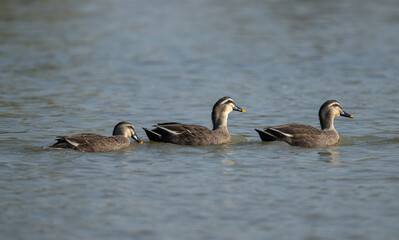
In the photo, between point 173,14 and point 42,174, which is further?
point 173,14

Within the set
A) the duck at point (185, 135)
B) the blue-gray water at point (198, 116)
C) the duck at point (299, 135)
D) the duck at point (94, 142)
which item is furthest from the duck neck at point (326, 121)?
the duck at point (94, 142)

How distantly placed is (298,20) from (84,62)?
12970 millimetres

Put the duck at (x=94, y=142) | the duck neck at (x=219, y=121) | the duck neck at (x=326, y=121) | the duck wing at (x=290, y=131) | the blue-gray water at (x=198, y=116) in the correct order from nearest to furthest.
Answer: the blue-gray water at (x=198, y=116), the duck at (x=94, y=142), the duck wing at (x=290, y=131), the duck neck at (x=326, y=121), the duck neck at (x=219, y=121)

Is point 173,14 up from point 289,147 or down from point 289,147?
up

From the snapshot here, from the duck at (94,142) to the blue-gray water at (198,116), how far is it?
0.25m

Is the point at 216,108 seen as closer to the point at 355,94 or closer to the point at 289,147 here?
the point at 289,147

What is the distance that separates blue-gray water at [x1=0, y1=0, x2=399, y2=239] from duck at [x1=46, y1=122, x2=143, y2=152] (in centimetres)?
25

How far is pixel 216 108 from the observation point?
53.8ft

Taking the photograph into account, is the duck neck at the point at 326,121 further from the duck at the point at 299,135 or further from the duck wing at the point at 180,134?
the duck wing at the point at 180,134

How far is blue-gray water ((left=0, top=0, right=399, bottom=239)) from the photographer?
10.6m

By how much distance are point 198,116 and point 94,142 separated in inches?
190

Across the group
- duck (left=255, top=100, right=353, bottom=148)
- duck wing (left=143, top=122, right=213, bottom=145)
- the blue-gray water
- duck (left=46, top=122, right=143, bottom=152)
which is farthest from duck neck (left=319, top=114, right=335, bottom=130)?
A: duck (left=46, top=122, right=143, bottom=152)

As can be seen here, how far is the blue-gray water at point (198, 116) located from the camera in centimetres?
1058

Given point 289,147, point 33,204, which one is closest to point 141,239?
point 33,204
